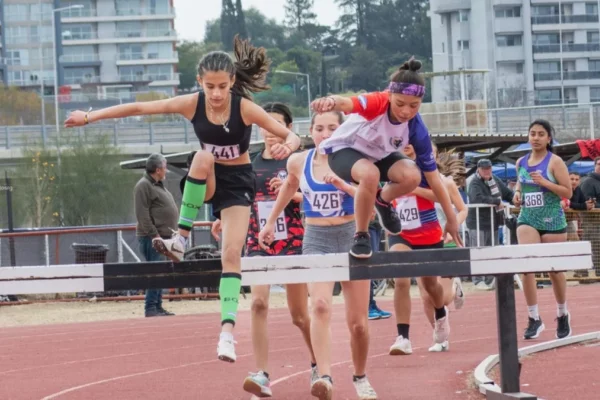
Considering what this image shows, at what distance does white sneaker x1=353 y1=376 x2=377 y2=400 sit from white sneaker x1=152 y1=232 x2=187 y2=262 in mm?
1563

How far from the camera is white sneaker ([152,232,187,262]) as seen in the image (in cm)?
851

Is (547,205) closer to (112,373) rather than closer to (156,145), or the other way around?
(112,373)

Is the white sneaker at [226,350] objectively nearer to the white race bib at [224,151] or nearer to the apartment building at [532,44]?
the white race bib at [224,151]

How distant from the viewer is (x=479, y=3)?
110m

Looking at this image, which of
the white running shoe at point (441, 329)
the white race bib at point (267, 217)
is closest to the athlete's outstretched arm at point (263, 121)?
the white race bib at point (267, 217)

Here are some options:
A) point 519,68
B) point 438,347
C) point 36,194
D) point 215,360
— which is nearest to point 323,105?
point 438,347

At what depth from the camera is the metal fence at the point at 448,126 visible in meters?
47.0

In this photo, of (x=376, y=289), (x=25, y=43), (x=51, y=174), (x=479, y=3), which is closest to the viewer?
(x=376, y=289)

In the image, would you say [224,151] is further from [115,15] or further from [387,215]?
[115,15]

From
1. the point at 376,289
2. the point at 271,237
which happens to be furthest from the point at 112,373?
the point at 376,289

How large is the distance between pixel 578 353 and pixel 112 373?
412cm

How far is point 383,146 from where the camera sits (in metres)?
8.58

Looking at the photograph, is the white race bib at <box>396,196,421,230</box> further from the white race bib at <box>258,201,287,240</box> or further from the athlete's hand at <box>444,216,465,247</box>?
the athlete's hand at <box>444,216,465,247</box>

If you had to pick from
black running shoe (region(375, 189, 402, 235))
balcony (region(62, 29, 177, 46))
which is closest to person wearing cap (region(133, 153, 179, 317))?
black running shoe (region(375, 189, 402, 235))
